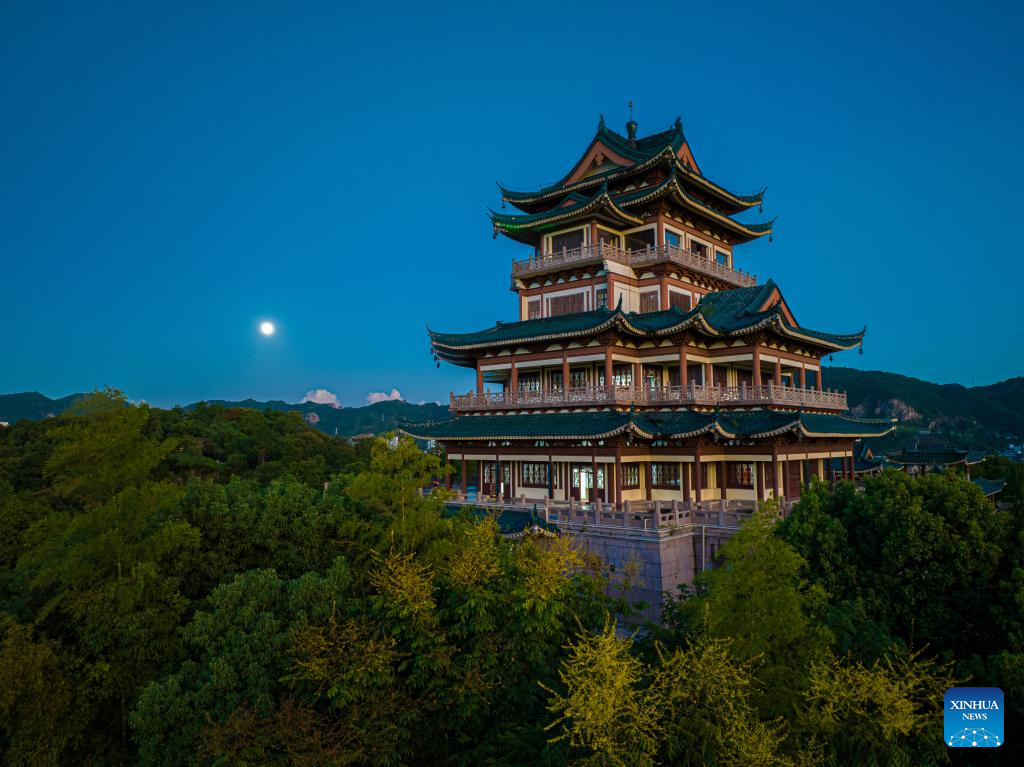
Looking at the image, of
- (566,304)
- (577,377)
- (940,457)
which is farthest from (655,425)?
(940,457)

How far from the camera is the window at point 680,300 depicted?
36531 mm

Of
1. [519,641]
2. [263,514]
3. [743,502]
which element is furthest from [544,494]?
[519,641]

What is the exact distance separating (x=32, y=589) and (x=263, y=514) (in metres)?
5.66

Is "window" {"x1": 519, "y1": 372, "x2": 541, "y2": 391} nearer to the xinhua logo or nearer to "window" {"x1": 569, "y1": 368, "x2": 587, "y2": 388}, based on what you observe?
"window" {"x1": 569, "y1": 368, "x2": 587, "y2": 388}

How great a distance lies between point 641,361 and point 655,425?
189 inches

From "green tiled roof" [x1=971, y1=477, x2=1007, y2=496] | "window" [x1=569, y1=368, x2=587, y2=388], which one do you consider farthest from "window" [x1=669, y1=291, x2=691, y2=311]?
"green tiled roof" [x1=971, y1=477, x2=1007, y2=496]

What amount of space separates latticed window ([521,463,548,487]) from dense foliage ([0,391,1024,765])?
15.8 m

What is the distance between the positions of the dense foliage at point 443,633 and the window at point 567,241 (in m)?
22.4

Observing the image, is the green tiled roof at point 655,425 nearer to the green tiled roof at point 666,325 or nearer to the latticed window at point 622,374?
the latticed window at point 622,374

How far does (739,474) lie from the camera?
31.8m

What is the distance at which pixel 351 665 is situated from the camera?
11359mm

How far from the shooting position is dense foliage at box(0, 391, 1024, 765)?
9.34m

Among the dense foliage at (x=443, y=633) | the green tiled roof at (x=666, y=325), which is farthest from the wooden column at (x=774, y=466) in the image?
the dense foliage at (x=443, y=633)

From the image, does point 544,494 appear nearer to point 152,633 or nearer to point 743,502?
point 743,502
